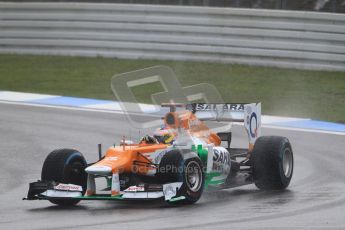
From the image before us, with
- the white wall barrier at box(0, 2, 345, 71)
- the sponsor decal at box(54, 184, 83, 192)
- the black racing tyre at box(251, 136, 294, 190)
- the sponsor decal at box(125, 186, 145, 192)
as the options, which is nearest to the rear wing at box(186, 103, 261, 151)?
the black racing tyre at box(251, 136, 294, 190)

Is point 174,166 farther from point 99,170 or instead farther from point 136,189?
point 99,170

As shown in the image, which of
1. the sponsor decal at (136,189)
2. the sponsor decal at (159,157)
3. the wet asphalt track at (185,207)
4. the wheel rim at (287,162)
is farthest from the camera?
the wheel rim at (287,162)

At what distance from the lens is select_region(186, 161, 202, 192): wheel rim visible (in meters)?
11.4

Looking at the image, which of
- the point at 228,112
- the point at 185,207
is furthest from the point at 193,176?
the point at 228,112

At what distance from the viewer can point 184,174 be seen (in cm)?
1122

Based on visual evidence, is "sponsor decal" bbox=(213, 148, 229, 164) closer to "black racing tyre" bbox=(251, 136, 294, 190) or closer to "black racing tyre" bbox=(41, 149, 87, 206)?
"black racing tyre" bbox=(251, 136, 294, 190)

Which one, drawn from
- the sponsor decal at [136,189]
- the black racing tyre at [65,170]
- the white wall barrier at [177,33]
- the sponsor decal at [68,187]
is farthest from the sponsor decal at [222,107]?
the white wall barrier at [177,33]

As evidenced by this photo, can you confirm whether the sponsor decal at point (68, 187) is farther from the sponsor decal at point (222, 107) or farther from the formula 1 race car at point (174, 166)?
the sponsor decal at point (222, 107)

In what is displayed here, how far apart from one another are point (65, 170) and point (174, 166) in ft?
4.37

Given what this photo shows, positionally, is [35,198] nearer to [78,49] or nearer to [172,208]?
[172,208]

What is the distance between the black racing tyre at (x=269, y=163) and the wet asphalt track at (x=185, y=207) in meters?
0.15

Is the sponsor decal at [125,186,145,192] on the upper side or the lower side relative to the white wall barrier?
lower

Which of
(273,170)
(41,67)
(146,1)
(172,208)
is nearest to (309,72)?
(146,1)

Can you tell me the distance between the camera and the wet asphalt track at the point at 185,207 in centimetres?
1035
